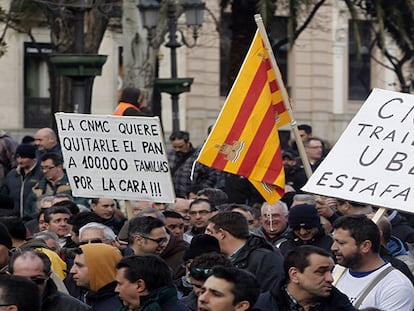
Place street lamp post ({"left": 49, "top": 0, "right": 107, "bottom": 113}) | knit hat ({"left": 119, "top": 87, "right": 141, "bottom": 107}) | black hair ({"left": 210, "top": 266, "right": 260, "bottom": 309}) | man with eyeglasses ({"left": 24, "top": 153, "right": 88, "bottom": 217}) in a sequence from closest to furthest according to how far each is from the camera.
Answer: black hair ({"left": 210, "top": 266, "right": 260, "bottom": 309})
knit hat ({"left": 119, "top": 87, "right": 141, "bottom": 107})
man with eyeglasses ({"left": 24, "top": 153, "right": 88, "bottom": 217})
street lamp post ({"left": 49, "top": 0, "right": 107, "bottom": 113})

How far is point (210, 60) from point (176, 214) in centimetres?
2854

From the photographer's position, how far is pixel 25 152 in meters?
14.4

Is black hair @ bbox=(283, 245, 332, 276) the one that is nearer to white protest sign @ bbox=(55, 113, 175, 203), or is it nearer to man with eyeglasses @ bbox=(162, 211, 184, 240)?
white protest sign @ bbox=(55, 113, 175, 203)

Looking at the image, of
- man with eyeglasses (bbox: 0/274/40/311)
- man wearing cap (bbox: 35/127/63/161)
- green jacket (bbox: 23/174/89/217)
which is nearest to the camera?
man with eyeglasses (bbox: 0/274/40/311)

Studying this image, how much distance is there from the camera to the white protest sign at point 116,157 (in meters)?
11.3

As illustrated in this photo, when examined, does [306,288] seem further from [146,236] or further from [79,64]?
[79,64]

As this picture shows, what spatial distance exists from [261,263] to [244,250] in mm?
152

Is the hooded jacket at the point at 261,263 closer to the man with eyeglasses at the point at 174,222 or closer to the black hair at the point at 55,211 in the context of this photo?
the man with eyeglasses at the point at 174,222

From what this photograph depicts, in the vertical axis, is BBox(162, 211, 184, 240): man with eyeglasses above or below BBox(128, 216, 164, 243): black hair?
below

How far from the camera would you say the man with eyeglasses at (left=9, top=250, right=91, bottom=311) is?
307 inches

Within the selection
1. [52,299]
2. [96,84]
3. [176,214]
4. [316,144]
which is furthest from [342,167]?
[96,84]

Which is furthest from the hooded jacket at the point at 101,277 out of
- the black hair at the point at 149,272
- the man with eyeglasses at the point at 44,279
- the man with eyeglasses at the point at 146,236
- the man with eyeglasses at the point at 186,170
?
the man with eyeglasses at the point at 186,170

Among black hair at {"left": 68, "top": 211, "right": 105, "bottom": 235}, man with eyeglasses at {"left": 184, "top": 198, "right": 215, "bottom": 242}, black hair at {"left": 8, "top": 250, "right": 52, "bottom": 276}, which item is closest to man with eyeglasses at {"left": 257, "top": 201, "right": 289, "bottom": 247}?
man with eyeglasses at {"left": 184, "top": 198, "right": 215, "bottom": 242}

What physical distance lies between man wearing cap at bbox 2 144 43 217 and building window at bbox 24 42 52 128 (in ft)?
73.4
